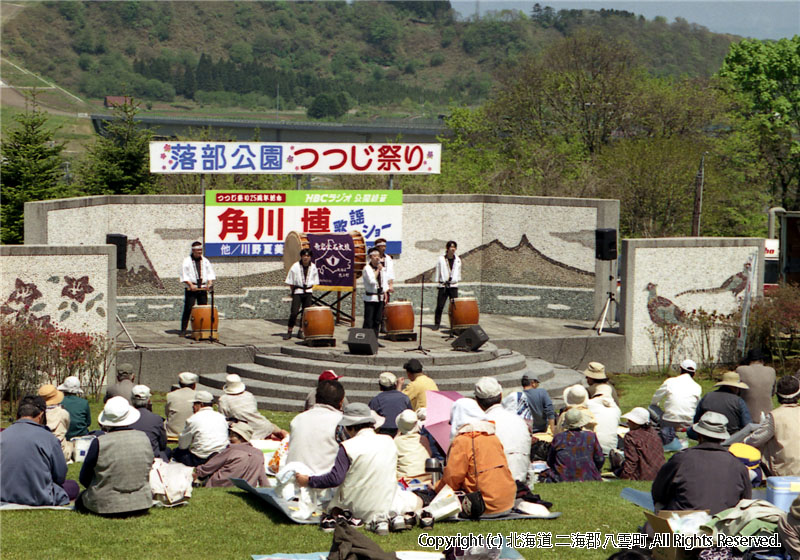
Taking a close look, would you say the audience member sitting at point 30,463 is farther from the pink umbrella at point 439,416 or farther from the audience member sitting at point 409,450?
the pink umbrella at point 439,416

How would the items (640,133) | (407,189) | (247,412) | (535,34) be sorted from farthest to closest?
(535,34), (640,133), (407,189), (247,412)

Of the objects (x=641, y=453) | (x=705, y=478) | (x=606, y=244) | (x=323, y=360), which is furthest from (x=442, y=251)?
(x=705, y=478)

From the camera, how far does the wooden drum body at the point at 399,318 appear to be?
19922mm

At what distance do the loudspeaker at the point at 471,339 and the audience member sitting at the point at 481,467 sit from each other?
30.1ft

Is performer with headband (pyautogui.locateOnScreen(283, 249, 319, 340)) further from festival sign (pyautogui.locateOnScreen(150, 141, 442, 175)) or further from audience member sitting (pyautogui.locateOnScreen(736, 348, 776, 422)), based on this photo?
audience member sitting (pyautogui.locateOnScreen(736, 348, 776, 422))

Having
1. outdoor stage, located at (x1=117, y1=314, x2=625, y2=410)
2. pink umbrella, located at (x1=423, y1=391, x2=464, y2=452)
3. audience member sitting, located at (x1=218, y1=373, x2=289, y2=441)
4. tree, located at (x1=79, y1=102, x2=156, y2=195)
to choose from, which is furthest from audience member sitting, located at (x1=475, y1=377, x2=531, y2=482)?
tree, located at (x1=79, y1=102, x2=156, y2=195)

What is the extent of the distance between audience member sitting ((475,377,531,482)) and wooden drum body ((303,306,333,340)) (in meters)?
8.73

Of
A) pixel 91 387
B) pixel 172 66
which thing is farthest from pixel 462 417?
pixel 172 66

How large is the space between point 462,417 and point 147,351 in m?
9.62

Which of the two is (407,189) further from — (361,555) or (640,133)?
(361,555)

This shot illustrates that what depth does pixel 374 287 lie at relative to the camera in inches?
775

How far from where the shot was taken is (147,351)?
60.6ft

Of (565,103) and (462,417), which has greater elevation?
(565,103)

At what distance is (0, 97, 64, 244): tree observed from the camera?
30.9 meters
